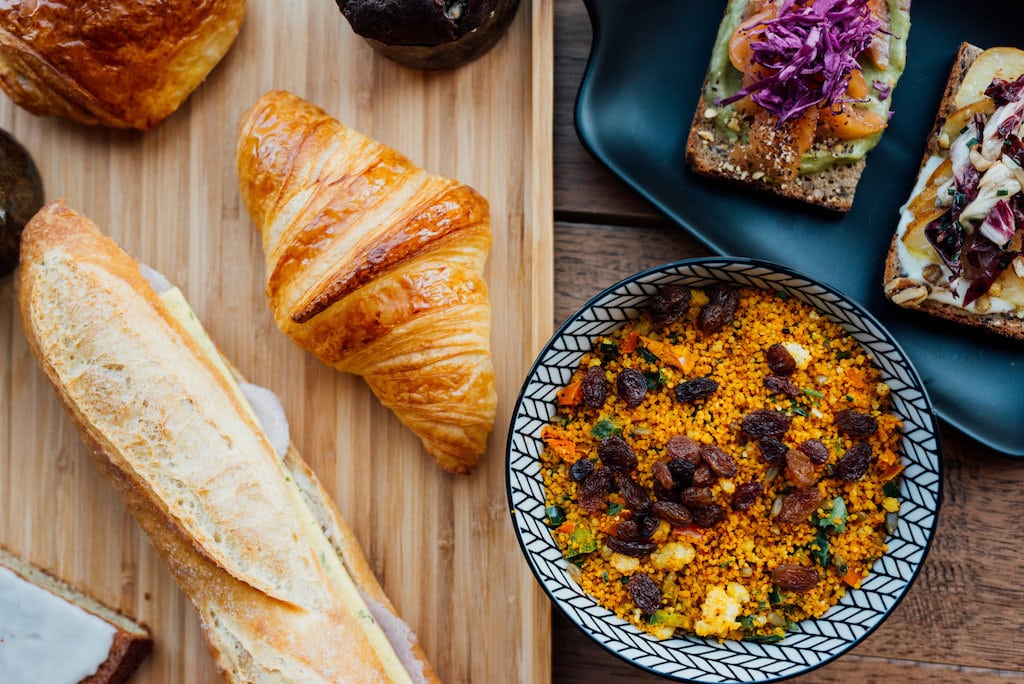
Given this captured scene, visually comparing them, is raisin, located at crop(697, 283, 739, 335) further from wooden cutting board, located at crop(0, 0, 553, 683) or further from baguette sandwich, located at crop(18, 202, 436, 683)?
baguette sandwich, located at crop(18, 202, 436, 683)

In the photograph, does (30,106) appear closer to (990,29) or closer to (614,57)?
(614,57)

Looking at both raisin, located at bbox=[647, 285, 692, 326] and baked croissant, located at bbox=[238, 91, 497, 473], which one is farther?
baked croissant, located at bbox=[238, 91, 497, 473]

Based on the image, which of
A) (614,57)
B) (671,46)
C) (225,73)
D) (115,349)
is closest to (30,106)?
(225,73)

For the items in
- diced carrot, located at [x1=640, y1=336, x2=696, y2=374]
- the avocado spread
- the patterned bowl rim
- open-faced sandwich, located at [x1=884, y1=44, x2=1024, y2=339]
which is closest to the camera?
the patterned bowl rim

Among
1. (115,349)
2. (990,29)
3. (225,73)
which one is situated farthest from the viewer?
(225,73)

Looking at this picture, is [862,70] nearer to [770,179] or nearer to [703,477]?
[770,179]

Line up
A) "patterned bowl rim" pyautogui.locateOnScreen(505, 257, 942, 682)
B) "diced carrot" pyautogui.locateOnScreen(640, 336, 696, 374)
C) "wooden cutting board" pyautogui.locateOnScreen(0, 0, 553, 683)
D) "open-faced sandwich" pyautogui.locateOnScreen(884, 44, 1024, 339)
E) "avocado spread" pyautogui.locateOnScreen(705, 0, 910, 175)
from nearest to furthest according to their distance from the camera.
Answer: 1. "patterned bowl rim" pyautogui.locateOnScreen(505, 257, 942, 682)
2. "diced carrot" pyautogui.locateOnScreen(640, 336, 696, 374)
3. "open-faced sandwich" pyautogui.locateOnScreen(884, 44, 1024, 339)
4. "avocado spread" pyautogui.locateOnScreen(705, 0, 910, 175)
5. "wooden cutting board" pyautogui.locateOnScreen(0, 0, 553, 683)

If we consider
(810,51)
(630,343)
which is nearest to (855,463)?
(630,343)

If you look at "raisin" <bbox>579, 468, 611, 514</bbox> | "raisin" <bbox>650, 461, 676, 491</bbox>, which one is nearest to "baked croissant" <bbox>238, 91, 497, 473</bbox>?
"raisin" <bbox>579, 468, 611, 514</bbox>
